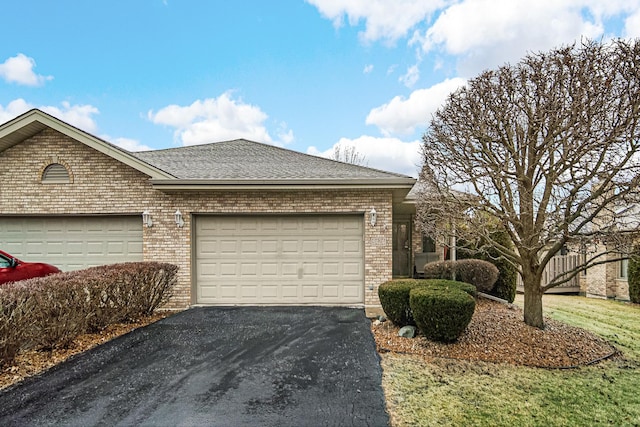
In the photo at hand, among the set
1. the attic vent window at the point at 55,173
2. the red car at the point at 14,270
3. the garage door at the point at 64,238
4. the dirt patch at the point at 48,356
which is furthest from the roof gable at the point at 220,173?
the dirt patch at the point at 48,356

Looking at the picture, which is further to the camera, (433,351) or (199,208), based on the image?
(199,208)

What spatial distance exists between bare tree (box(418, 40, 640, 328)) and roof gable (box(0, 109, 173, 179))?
6.29 m

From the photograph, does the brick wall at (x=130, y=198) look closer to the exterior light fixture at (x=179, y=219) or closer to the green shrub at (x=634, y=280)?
the exterior light fixture at (x=179, y=219)

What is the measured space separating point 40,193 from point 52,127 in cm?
167

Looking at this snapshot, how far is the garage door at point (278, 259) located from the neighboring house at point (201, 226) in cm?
2

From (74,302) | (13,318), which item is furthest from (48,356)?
(13,318)

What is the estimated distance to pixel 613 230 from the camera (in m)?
6.15

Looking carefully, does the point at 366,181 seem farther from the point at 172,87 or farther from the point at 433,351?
the point at 172,87

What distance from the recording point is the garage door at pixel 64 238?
9.23m

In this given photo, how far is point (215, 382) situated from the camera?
15.5 ft

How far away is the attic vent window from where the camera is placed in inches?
358

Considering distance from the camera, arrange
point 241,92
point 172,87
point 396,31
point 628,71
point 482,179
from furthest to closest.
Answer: point 241,92 → point 172,87 → point 396,31 → point 482,179 → point 628,71

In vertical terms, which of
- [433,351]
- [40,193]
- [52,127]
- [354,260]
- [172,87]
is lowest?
[433,351]

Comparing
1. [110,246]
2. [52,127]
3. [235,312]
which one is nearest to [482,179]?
[235,312]
